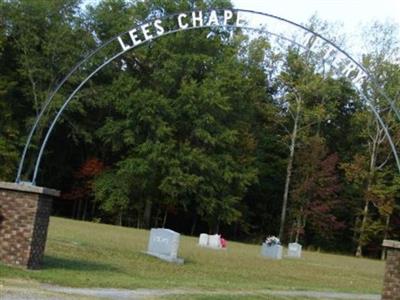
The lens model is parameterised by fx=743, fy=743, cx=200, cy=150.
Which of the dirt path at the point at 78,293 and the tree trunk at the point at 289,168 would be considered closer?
the dirt path at the point at 78,293

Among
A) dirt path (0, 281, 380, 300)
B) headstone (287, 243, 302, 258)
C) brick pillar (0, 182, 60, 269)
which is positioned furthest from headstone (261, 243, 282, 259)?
brick pillar (0, 182, 60, 269)

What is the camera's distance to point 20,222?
13.6 meters

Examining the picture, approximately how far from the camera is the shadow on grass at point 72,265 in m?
14.9

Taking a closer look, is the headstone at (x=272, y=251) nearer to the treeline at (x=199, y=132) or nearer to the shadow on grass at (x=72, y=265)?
the shadow on grass at (x=72, y=265)

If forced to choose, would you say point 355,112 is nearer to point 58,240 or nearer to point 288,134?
point 288,134

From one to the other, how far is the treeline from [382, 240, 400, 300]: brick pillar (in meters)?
33.7

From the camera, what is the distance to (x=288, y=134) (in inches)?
2159

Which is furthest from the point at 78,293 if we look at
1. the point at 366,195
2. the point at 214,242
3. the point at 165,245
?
the point at 366,195

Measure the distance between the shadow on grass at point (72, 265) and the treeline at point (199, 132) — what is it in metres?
30.8

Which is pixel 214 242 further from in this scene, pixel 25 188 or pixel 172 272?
pixel 25 188

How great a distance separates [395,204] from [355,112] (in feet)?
28.6

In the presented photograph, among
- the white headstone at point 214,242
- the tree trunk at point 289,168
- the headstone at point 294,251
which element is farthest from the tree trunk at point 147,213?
the headstone at point 294,251

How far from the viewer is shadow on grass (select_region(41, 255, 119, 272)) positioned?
14906 mm

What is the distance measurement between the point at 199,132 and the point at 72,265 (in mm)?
33299
